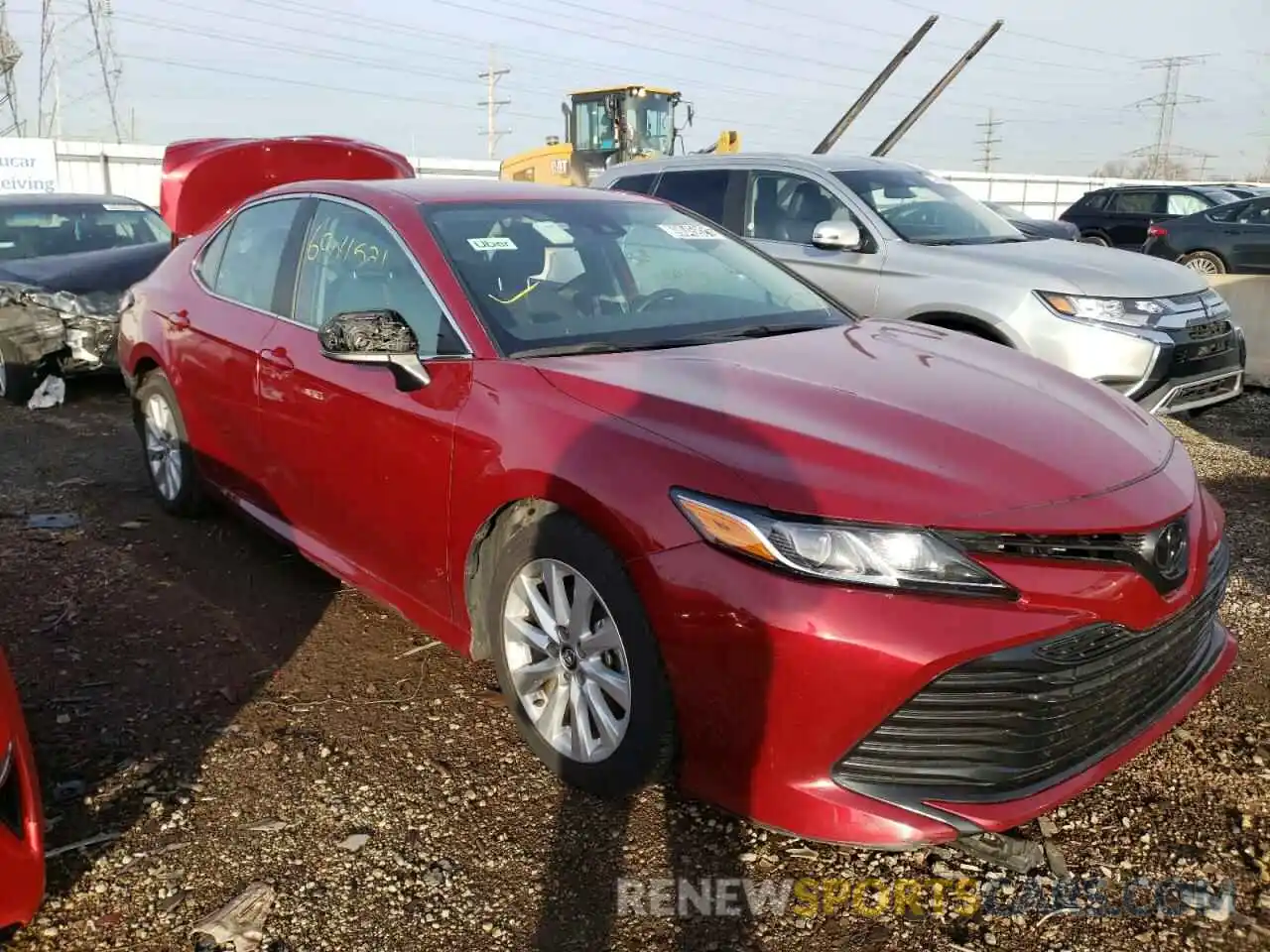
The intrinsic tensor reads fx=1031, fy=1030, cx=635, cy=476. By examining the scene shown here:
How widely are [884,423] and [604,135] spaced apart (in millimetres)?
18976

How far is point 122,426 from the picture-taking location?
22.5ft

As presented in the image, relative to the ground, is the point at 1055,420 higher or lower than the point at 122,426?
higher

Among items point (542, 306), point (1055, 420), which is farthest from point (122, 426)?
point (1055, 420)

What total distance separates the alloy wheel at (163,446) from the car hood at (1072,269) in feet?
13.6

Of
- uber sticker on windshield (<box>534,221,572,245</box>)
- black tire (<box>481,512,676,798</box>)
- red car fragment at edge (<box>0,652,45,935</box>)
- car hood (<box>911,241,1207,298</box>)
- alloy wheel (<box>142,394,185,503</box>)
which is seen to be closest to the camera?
red car fragment at edge (<box>0,652,45,935</box>)

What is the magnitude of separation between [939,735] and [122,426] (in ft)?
20.7

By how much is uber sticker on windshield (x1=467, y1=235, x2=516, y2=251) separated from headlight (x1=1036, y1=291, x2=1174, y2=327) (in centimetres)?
334

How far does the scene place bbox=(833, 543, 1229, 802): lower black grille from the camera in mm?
2078

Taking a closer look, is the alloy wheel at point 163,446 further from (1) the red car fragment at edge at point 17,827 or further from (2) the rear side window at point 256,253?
(1) the red car fragment at edge at point 17,827

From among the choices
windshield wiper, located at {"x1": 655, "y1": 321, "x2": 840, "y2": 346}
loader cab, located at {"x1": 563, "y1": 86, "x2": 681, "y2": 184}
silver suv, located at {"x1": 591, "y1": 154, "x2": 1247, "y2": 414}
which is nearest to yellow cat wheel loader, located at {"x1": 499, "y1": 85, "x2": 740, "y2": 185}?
loader cab, located at {"x1": 563, "y1": 86, "x2": 681, "y2": 184}

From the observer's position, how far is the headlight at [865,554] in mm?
2096

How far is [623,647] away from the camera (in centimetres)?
241

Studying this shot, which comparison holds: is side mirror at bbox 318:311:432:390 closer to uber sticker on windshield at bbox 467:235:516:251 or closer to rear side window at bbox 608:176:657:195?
uber sticker on windshield at bbox 467:235:516:251

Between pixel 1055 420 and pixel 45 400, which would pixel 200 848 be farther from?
pixel 45 400
